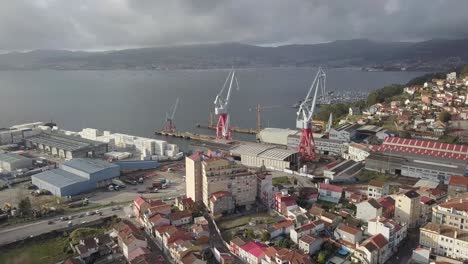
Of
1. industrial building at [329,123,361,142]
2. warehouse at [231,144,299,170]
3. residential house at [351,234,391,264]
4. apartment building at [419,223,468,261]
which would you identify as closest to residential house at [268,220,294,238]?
residential house at [351,234,391,264]

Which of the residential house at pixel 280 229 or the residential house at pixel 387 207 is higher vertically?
the residential house at pixel 387 207

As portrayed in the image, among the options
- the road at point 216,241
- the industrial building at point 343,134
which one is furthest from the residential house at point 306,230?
the industrial building at point 343,134

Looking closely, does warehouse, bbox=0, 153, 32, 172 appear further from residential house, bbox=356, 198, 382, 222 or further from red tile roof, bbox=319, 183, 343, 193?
residential house, bbox=356, 198, 382, 222

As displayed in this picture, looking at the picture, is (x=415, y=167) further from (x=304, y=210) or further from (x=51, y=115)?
(x=51, y=115)

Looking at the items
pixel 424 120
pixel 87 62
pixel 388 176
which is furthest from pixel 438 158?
pixel 87 62

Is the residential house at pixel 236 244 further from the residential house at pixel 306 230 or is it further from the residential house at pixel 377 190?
the residential house at pixel 377 190

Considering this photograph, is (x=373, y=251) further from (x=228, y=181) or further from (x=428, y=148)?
(x=428, y=148)

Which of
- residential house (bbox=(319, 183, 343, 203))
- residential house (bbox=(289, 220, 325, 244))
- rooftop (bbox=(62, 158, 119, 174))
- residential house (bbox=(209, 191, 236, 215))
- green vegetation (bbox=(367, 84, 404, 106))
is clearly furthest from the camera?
green vegetation (bbox=(367, 84, 404, 106))
